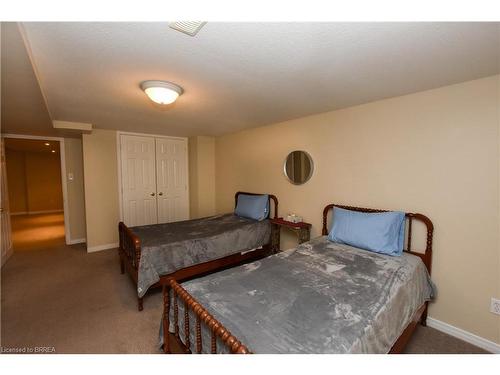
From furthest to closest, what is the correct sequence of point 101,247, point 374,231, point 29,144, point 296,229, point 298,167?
1. point 29,144
2. point 101,247
3. point 298,167
4. point 296,229
5. point 374,231

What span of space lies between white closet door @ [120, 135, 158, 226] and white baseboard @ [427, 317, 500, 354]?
4.51 m

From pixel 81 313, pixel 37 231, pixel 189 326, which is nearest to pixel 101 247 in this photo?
pixel 81 313

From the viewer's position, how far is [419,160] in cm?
217

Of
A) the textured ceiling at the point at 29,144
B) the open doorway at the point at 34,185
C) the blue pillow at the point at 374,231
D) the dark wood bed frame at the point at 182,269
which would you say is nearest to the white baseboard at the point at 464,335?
the blue pillow at the point at 374,231

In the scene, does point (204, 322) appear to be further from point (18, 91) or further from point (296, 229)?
point (18, 91)

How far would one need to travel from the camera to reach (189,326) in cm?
137

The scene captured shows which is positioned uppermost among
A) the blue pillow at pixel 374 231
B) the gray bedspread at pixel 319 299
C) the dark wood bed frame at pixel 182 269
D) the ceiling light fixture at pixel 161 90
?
the ceiling light fixture at pixel 161 90

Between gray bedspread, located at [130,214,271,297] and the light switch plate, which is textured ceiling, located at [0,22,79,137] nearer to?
gray bedspread, located at [130,214,271,297]

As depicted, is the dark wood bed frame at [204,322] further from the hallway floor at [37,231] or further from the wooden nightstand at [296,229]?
the hallway floor at [37,231]

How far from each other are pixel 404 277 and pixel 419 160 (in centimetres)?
113

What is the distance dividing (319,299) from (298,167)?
2.09 m

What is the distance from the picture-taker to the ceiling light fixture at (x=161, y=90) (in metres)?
1.94

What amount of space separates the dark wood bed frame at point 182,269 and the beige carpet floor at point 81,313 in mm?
211
